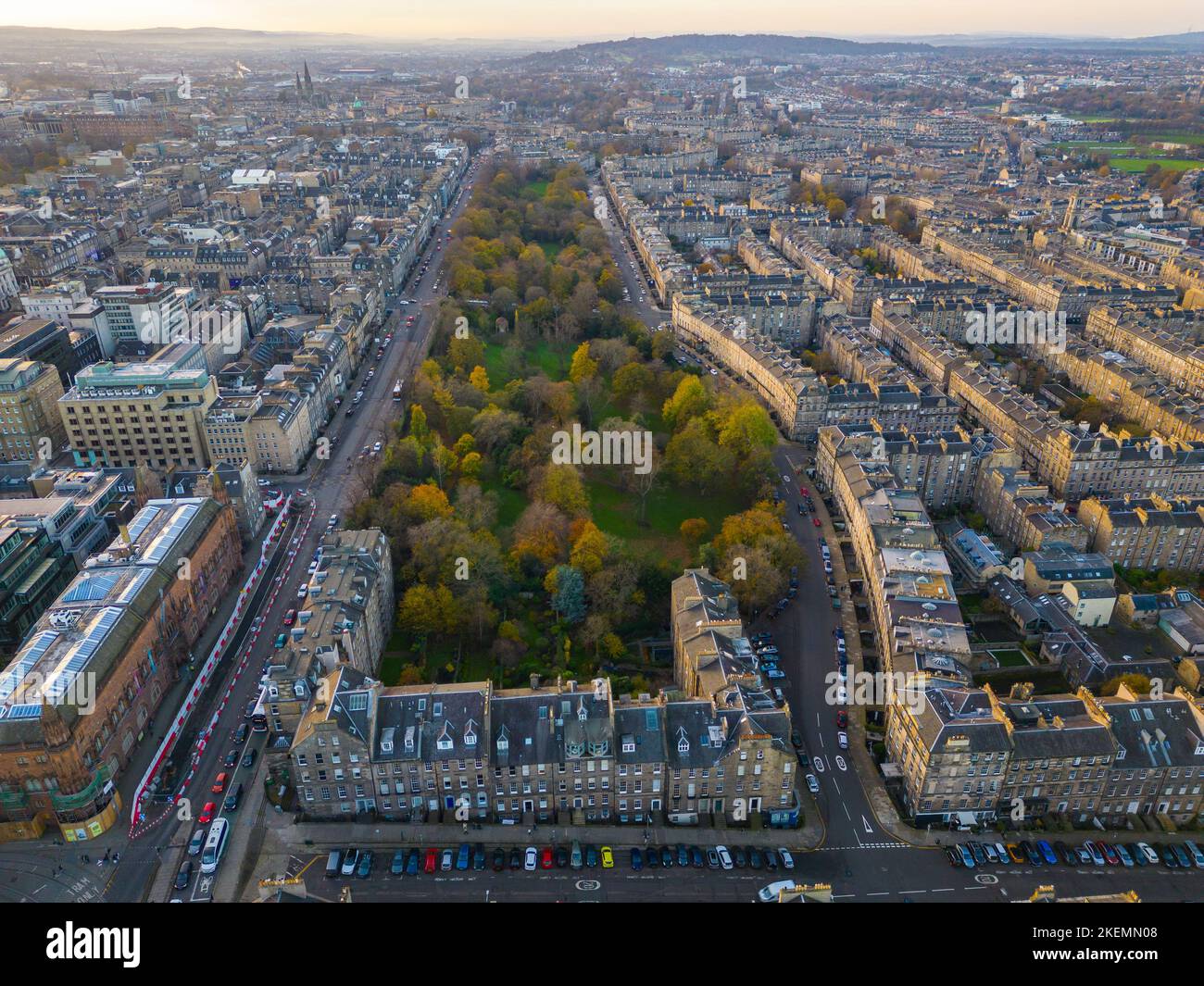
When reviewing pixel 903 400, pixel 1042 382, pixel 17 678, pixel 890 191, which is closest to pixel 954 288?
pixel 1042 382

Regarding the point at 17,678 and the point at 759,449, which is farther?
the point at 759,449

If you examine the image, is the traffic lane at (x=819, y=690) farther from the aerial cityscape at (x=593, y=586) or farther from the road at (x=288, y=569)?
the road at (x=288, y=569)

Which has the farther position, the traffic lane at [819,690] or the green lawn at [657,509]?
the green lawn at [657,509]

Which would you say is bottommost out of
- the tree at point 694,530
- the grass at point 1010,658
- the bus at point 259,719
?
the grass at point 1010,658

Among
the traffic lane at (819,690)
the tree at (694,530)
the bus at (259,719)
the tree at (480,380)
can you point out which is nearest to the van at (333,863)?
the bus at (259,719)

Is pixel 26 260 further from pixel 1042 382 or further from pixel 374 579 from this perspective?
pixel 1042 382
